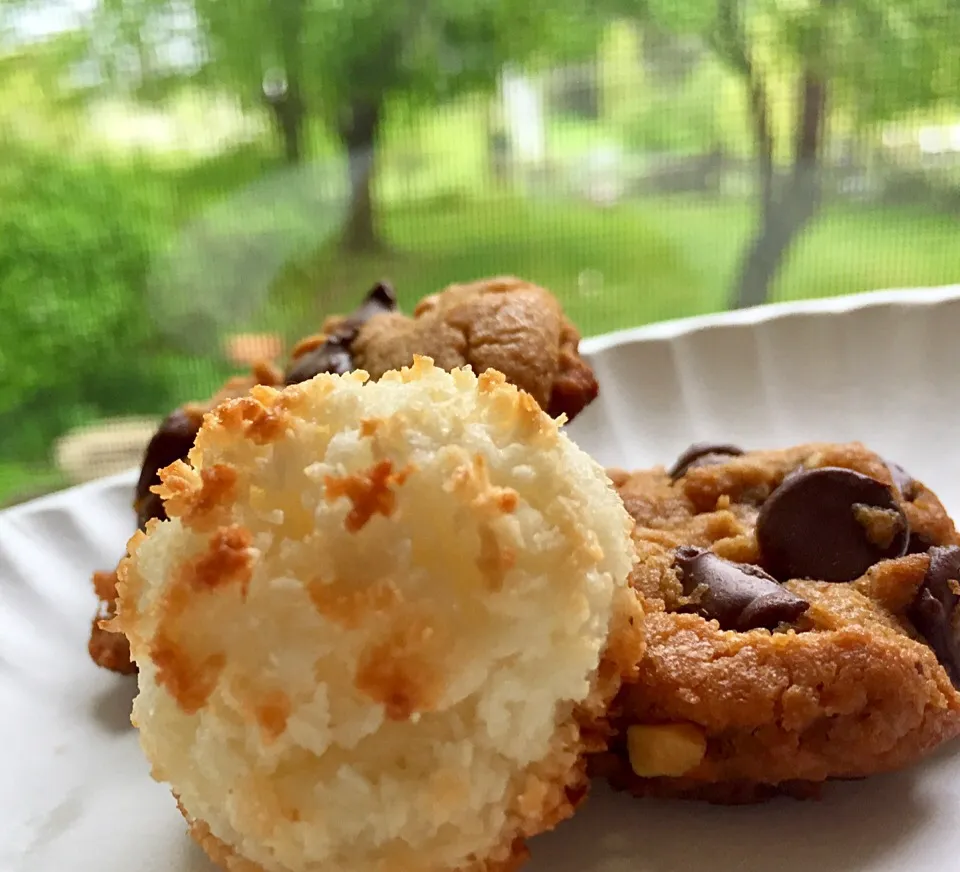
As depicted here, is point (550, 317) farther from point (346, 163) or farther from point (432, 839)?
point (346, 163)

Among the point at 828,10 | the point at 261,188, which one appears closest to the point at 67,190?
the point at 261,188

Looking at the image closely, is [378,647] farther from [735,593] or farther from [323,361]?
[323,361]

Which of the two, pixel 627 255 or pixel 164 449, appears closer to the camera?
pixel 164 449

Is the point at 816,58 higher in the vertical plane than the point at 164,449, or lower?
higher

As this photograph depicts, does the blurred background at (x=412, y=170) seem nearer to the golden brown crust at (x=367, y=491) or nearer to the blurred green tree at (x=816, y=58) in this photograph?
the blurred green tree at (x=816, y=58)

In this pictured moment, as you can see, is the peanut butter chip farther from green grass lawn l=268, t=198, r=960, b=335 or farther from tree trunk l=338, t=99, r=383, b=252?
tree trunk l=338, t=99, r=383, b=252

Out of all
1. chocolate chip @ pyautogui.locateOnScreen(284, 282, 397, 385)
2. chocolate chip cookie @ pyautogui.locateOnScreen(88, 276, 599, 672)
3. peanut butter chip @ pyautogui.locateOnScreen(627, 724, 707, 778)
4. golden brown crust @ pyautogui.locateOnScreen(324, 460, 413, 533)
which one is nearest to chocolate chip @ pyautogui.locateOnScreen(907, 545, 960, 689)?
peanut butter chip @ pyautogui.locateOnScreen(627, 724, 707, 778)

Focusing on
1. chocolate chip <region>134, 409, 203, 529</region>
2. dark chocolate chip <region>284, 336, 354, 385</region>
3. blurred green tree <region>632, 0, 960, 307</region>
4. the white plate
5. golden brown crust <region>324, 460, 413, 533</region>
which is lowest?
the white plate

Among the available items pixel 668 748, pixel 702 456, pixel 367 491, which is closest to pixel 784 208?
pixel 702 456
